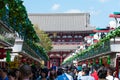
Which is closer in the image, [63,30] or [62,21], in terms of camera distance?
[63,30]

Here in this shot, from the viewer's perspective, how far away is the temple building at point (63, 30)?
3049 inches

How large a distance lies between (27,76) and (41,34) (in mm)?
55446

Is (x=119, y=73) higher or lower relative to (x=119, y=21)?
lower

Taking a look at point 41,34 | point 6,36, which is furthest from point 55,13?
point 6,36

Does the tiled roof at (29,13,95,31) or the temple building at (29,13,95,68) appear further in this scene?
the tiled roof at (29,13,95,31)

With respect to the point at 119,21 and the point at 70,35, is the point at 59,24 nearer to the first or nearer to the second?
the point at 70,35

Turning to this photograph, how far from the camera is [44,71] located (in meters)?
10.1

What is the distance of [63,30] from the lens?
255ft

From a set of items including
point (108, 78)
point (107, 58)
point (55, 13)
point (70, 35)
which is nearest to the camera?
point (108, 78)

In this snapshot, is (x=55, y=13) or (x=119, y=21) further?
(x=55, y=13)

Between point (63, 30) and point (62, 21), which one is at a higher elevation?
point (62, 21)

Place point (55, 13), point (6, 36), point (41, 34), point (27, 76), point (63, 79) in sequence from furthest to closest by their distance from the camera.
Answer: point (55, 13) < point (41, 34) < point (6, 36) < point (63, 79) < point (27, 76)

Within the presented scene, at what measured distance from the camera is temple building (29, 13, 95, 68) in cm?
7744

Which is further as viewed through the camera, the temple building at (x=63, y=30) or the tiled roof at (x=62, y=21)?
the tiled roof at (x=62, y=21)
